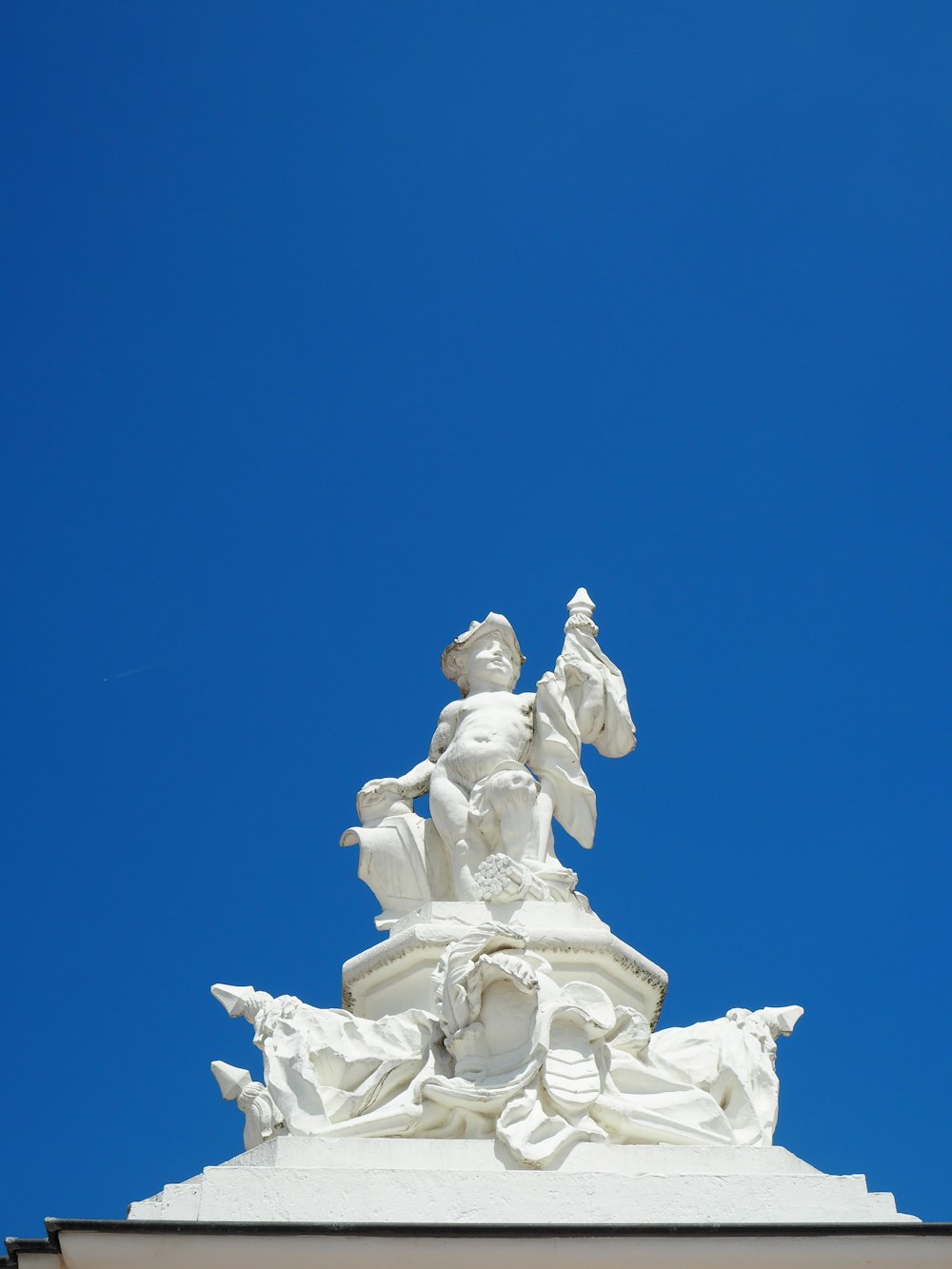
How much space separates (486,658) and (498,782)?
1.56 m

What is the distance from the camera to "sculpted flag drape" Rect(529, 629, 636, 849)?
507 inches

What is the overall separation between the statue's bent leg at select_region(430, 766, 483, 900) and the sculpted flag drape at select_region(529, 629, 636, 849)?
0.74m

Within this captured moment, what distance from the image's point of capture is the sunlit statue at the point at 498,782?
1229 cm

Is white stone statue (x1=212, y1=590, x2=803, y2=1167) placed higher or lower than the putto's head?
lower

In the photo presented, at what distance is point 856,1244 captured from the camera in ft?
30.2

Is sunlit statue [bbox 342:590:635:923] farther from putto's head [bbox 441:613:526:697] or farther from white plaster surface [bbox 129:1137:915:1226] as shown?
white plaster surface [bbox 129:1137:915:1226]

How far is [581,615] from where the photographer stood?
44.8ft

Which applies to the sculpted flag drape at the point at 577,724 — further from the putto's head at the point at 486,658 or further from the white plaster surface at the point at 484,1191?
the white plaster surface at the point at 484,1191

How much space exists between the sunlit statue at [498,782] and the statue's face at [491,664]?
11 millimetres

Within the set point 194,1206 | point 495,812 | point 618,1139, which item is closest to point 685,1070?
point 618,1139

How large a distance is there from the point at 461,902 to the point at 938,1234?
4118 millimetres

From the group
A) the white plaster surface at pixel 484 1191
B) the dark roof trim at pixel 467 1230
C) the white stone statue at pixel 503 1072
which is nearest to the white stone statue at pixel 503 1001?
the white stone statue at pixel 503 1072

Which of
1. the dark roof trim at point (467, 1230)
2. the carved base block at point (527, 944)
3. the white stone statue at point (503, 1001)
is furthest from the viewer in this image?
the carved base block at point (527, 944)

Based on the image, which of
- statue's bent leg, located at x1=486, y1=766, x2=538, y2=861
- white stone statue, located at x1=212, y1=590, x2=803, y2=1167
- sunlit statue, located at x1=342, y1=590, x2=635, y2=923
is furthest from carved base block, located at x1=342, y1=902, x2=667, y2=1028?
statue's bent leg, located at x1=486, y1=766, x2=538, y2=861
